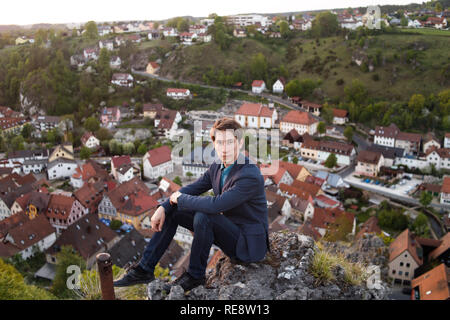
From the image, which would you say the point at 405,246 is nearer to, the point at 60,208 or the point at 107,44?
the point at 60,208

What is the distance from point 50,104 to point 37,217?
124 ft

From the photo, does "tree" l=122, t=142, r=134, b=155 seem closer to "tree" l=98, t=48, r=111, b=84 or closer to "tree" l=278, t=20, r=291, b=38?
"tree" l=98, t=48, r=111, b=84

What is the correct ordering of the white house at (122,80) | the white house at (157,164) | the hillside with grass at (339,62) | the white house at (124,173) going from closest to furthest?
the white house at (124,173) → the white house at (157,164) → the hillside with grass at (339,62) → the white house at (122,80)

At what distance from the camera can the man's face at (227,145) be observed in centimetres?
374


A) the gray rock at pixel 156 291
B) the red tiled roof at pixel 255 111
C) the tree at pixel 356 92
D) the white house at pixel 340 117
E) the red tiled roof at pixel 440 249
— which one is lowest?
the red tiled roof at pixel 440 249

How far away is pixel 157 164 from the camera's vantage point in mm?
29797

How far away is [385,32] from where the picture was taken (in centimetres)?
5538

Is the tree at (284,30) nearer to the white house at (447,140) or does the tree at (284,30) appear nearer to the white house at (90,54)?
the white house at (90,54)

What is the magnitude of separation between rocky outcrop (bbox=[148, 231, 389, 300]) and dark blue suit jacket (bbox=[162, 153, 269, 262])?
212 millimetres

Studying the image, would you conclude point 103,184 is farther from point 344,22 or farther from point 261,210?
Answer: point 344,22

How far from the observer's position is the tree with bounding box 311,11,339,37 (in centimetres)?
6203

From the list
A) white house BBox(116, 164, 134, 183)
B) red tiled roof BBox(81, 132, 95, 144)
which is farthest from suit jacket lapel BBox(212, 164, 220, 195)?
red tiled roof BBox(81, 132, 95, 144)

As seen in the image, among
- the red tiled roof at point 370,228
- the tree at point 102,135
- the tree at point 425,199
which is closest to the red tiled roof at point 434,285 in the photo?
the red tiled roof at point 370,228

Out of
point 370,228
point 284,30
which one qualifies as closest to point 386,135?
point 370,228
